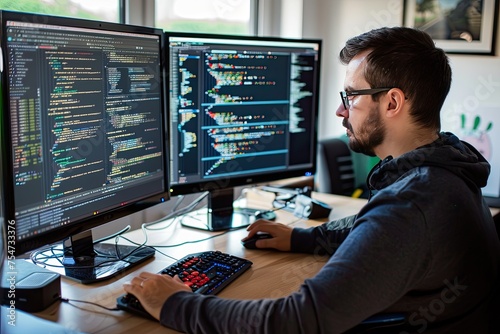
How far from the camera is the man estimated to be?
1.10 metres

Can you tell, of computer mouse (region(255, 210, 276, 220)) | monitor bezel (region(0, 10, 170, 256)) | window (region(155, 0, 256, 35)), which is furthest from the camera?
window (region(155, 0, 256, 35))

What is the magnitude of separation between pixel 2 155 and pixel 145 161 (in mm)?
518

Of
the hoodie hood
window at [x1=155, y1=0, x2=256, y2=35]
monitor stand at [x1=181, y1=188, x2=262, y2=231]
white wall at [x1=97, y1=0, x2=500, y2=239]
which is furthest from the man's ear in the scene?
white wall at [x1=97, y1=0, x2=500, y2=239]

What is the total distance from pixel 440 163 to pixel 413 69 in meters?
0.26

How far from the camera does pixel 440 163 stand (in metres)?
1.26

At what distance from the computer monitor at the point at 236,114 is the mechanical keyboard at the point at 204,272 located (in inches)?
14.6

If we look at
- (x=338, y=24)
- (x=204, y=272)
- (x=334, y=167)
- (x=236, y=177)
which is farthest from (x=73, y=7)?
(x=338, y=24)

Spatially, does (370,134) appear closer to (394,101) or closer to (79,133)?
(394,101)

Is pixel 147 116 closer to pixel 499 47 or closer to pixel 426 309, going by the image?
pixel 426 309

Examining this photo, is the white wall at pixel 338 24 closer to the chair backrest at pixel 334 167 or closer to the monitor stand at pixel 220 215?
the chair backrest at pixel 334 167

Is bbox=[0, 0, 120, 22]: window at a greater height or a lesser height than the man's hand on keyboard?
greater

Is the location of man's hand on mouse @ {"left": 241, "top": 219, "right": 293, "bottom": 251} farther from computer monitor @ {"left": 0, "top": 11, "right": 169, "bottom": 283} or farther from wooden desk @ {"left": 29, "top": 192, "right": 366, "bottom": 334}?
computer monitor @ {"left": 0, "top": 11, "right": 169, "bottom": 283}

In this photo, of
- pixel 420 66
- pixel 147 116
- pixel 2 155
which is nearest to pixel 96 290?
pixel 2 155

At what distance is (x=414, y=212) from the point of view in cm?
114
